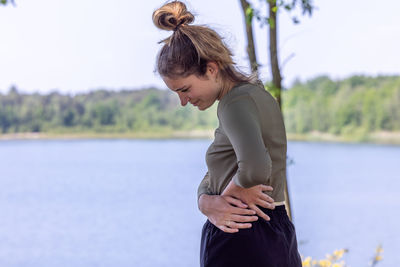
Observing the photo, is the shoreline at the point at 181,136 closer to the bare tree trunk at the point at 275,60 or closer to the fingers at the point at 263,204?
the bare tree trunk at the point at 275,60

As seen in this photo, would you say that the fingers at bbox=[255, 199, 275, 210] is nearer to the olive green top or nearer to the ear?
→ the olive green top

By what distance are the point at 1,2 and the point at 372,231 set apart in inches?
238

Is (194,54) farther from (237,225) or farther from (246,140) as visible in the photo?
(237,225)

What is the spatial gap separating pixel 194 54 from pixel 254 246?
16.7 inches

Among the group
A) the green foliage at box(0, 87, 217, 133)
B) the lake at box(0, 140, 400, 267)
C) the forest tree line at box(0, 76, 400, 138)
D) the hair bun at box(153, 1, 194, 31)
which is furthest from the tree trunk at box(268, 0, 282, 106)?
the green foliage at box(0, 87, 217, 133)

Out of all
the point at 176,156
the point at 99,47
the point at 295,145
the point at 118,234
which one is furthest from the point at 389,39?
the point at 118,234

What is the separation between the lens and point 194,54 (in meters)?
1.20

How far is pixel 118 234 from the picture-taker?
7602 mm

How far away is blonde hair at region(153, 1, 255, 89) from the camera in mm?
1201

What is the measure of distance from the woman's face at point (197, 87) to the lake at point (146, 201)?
4.61 m

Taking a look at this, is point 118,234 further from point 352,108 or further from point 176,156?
point 352,108

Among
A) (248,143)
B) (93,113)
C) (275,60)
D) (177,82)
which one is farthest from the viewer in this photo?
(93,113)

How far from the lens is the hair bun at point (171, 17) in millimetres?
1292

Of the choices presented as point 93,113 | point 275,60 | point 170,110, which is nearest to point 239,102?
point 275,60
